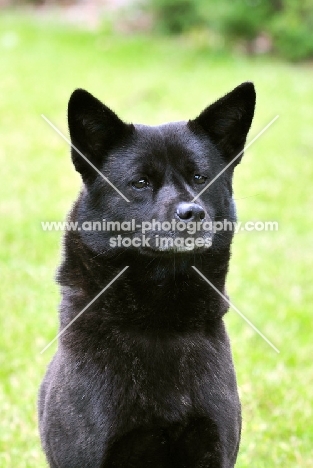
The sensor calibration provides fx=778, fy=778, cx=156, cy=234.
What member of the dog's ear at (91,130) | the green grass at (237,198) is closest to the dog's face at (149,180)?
the dog's ear at (91,130)

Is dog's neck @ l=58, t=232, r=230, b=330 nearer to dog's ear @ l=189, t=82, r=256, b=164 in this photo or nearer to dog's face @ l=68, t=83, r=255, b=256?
dog's face @ l=68, t=83, r=255, b=256

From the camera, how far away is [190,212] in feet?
9.91

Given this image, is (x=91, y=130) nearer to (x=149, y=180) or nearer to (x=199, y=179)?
(x=149, y=180)

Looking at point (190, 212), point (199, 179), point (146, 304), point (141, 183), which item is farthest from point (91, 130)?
point (146, 304)

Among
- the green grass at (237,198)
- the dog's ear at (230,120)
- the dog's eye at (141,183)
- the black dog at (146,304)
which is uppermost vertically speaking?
the dog's ear at (230,120)

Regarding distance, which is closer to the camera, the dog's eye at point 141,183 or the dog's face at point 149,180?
the dog's face at point 149,180

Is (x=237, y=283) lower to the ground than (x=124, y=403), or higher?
lower

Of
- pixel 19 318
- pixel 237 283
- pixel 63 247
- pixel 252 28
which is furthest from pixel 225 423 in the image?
pixel 252 28

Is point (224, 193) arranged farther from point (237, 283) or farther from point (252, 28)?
point (252, 28)

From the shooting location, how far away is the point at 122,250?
3.21 metres

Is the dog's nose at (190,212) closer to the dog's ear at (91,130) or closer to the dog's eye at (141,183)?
the dog's eye at (141,183)

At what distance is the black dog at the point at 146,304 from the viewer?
300cm

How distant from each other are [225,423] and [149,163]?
1102 mm

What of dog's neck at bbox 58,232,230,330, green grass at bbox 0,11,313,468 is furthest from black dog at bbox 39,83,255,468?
green grass at bbox 0,11,313,468
